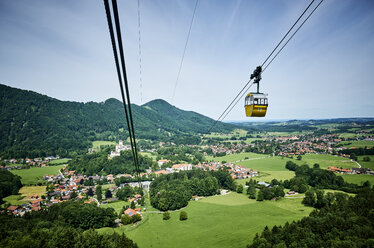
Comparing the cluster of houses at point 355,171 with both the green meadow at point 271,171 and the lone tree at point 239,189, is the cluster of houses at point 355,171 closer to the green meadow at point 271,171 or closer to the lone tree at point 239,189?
the green meadow at point 271,171

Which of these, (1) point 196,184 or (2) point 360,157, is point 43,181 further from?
(2) point 360,157

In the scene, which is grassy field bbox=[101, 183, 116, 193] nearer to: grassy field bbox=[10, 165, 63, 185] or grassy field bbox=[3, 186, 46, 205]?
grassy field bbox=[3, 186, 46, 205]

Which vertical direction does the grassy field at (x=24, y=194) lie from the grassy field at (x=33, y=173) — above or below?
below

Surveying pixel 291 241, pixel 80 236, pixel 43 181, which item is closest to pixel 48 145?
pixel 43 181

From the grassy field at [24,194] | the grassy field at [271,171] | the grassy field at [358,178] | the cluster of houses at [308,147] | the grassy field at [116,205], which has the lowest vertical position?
the grassy field at [116,205]

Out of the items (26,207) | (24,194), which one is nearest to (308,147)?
(26,207)

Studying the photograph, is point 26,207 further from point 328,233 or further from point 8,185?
point 328,233

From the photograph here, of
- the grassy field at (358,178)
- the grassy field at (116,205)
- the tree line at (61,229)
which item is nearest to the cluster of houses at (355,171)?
the grassy field at (358,178)
